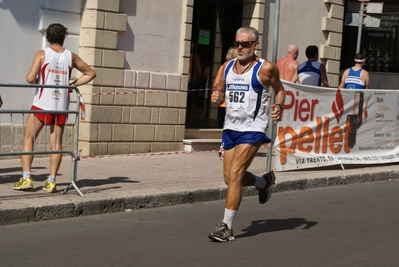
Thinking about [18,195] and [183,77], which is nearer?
[18,195]

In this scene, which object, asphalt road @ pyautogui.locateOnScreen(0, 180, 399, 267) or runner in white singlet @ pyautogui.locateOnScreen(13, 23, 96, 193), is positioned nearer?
asphalt road @ pyautogui.locateOnScreen(0, 180, 399, 267)

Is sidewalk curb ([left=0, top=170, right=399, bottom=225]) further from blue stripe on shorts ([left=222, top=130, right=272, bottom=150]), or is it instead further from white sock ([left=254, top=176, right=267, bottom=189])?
blue stripe on shorts ([left=222, top=130, right=272, bottom=150])

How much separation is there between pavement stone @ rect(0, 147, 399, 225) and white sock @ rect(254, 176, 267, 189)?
5.23ft

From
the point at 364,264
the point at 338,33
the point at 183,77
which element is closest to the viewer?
the point at 364,264

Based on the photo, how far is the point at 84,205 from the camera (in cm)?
845

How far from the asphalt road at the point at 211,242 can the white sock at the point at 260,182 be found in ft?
1.37

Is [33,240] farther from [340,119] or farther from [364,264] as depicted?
[340,119]

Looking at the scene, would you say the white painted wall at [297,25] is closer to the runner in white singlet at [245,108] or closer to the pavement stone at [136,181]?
the pavement stone at [136,181]

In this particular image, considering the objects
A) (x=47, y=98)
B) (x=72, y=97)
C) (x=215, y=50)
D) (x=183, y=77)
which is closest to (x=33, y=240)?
(x=47, y=98)

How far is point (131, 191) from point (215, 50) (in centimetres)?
747

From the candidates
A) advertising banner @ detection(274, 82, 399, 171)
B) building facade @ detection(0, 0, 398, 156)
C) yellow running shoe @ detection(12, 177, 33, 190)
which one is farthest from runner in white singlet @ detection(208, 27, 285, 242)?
advertising banner @ detection(274, 82, 399, 171)

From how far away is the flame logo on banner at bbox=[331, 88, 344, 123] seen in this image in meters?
12.6

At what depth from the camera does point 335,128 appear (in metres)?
12.8

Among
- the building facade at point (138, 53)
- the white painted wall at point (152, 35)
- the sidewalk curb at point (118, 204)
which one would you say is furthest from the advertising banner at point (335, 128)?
the white painted wall at point (152, 35)
